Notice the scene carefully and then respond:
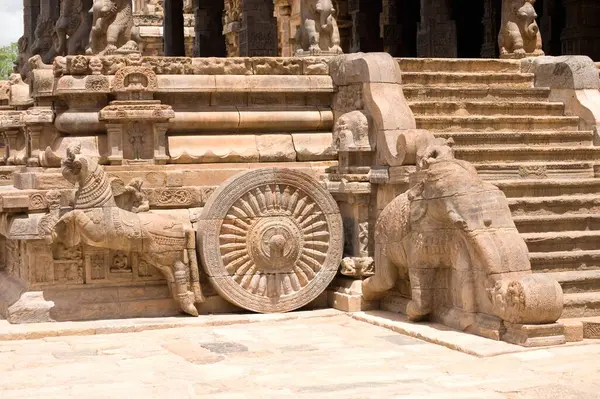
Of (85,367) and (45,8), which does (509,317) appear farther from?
(45,8)

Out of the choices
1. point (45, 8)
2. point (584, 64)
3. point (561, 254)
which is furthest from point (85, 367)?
point (45, 8)

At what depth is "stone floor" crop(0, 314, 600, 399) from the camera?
759cm

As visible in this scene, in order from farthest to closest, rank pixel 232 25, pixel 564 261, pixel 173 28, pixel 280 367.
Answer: pixel 173 28
pixel 232 25
pixel 564 261
pixel 280 367

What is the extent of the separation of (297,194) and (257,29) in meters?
11.9

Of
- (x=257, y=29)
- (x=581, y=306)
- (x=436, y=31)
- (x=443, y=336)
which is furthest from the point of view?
(x=436, y=31)

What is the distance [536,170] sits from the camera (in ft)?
37.2

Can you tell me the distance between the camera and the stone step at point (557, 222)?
10438mm

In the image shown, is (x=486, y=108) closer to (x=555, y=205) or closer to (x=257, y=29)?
(x=555, y=205)

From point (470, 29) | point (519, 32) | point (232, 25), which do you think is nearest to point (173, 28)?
point (232, 25)

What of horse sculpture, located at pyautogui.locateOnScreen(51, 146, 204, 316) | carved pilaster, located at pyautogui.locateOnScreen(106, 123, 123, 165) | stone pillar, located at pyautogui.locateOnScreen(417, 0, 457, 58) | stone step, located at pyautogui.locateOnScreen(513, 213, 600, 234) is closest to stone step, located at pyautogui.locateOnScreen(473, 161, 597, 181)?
stone step, located at pyautogui.locateOnScreen(513, 213, 600, 234)

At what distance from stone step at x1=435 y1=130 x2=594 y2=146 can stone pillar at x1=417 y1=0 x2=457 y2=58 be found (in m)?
10.3

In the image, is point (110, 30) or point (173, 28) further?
point (173, 28)

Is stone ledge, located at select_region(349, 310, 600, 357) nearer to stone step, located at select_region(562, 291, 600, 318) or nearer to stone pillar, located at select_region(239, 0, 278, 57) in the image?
stone step, located at select_region(562, 291, 600, 318)

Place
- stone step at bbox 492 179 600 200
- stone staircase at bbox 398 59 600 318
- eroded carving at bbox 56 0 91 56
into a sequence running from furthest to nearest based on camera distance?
eroded carving at bbox 56 0 91 56 < stone step at bbox 492 179 600 200 < stone staircase at bbox 398 59 600 318
